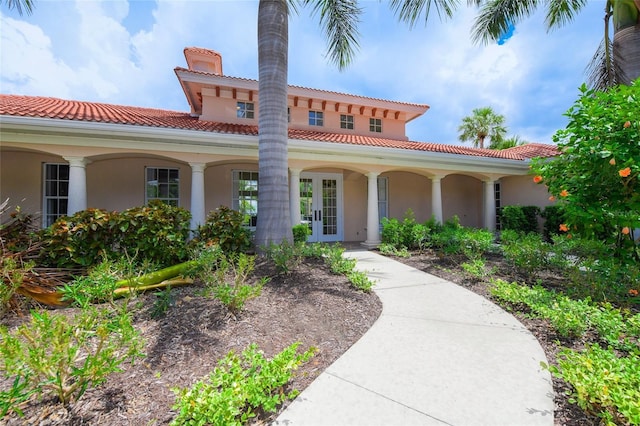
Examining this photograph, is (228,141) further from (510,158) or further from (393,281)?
(510,158)

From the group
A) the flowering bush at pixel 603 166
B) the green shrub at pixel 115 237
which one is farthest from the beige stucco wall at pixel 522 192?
the green shrub at pixel 115 237

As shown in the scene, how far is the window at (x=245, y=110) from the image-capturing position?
11680 millimetres

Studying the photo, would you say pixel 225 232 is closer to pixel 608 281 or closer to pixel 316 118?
pixel 608 281

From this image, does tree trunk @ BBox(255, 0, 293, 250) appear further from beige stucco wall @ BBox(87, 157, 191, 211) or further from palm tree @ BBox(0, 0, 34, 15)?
palm tree @ BBox(0, 0, 34, 15)

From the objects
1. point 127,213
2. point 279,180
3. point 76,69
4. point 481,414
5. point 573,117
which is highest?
point 76,69

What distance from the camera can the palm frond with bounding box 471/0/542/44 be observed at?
9.47 m

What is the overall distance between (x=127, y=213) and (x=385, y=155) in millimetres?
7945

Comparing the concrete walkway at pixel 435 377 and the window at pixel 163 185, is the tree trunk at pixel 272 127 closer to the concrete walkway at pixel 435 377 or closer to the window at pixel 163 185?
the concrete walkway at pixel 435 377

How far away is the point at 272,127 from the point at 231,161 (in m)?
3.64

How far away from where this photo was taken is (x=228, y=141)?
8.38 m

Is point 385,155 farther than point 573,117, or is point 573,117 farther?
point 385,155

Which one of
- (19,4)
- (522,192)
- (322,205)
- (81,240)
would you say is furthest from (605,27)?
(19,4)

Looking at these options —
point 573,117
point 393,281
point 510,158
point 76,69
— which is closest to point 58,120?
point 76,69

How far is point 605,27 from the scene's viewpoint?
8.95m
